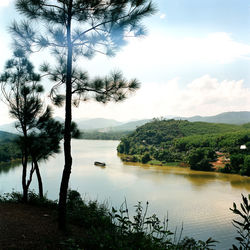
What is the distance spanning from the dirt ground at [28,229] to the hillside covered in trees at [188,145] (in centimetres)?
2067

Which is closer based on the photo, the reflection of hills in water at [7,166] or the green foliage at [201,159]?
the reflection of hills in water at [7,166]

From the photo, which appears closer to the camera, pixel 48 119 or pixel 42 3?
pixel 42 3

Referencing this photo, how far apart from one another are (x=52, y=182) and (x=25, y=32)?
49.0ft

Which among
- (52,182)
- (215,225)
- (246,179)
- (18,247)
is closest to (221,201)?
(215,225)

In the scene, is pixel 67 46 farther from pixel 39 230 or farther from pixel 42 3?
pixel 39 230

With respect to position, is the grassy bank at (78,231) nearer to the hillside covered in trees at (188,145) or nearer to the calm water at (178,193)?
the calm water at (178,193)

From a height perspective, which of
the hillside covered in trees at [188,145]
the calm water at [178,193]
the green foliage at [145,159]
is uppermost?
the hillside covered in trees at [188,145]

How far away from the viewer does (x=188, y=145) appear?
107 ft

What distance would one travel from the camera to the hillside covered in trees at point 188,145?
965 inches

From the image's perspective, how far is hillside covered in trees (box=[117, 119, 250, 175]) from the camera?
24.5m

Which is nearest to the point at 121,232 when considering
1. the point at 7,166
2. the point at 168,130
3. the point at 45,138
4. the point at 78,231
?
the point at 78,231

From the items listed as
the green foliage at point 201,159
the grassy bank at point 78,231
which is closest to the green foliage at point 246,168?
the green foliage at point 201,159

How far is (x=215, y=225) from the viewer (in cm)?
930

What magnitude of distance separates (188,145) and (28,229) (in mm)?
31063
